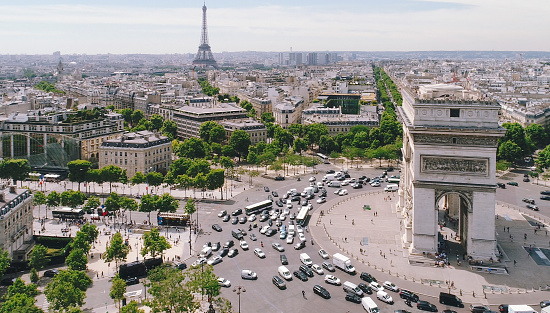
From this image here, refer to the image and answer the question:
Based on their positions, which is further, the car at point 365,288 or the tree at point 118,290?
the car at point 365,288

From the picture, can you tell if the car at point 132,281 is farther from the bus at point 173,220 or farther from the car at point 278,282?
the bus at point 173,220

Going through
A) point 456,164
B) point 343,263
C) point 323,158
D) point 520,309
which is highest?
point 456,164

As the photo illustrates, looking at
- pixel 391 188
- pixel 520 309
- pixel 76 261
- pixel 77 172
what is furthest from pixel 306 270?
pixel 77 172

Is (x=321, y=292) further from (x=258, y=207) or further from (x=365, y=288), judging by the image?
(x=258, y=207)

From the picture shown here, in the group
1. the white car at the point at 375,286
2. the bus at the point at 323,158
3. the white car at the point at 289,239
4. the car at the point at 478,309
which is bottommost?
the car at the point at 478,309

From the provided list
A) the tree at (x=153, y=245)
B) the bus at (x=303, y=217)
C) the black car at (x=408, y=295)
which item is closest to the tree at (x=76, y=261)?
the tree at (x=153, y=245)

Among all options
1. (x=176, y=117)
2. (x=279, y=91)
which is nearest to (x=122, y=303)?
(x=176, y=117)

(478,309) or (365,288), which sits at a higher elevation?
(365,288)
